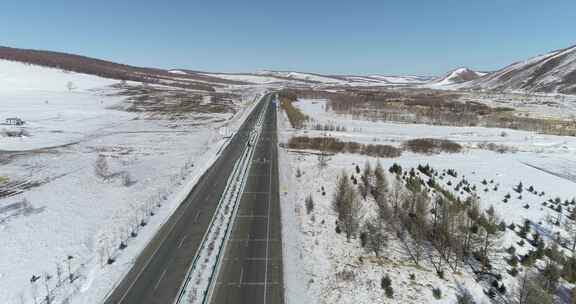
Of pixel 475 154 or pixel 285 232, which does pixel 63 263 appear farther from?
pixel 475 154

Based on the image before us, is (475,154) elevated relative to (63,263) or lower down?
elevated

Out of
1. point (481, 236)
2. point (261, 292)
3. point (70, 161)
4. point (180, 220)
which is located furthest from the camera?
point (70, 161)

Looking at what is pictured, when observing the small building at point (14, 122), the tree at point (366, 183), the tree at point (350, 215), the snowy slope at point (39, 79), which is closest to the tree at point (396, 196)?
the tree at point (366, 183)

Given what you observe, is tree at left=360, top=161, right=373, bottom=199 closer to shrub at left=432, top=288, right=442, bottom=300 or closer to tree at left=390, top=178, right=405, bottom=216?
tree at left=390, top=178, right=405, bottom=216

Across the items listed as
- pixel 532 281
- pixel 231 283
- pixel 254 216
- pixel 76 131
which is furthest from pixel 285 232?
pixel 76 131

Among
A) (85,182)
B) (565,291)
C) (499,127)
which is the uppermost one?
(499,127)

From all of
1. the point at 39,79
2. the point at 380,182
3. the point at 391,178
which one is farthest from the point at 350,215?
the point at 39,79

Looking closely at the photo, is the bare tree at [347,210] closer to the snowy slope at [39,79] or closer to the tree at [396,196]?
the tree at [396,196]
